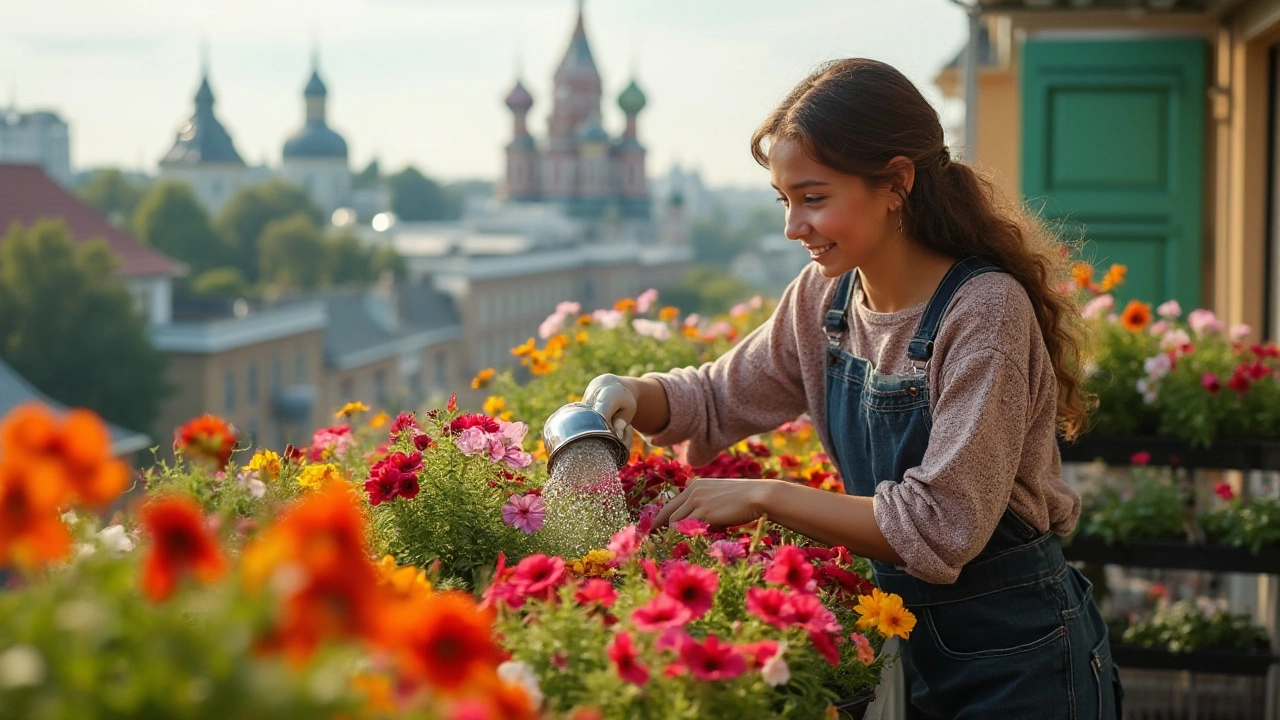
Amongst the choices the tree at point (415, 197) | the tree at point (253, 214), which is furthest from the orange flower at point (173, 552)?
the tree at point (415, 197)

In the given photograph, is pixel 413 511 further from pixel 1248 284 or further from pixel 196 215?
pixel 196 215

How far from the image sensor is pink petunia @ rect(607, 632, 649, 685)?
100 centimetres

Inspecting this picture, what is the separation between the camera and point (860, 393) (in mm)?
1706

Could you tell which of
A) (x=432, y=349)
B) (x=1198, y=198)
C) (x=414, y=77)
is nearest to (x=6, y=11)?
(x=414, y=77)

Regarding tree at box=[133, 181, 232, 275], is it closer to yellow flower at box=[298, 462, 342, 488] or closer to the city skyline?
the city skyline

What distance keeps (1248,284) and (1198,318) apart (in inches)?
48.8

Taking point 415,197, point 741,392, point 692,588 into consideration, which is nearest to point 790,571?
point 692,588

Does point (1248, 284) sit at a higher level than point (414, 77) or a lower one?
lower

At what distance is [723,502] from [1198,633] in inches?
96.4

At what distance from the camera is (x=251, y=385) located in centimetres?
4394

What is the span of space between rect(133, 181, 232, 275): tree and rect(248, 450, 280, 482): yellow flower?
6126 cm

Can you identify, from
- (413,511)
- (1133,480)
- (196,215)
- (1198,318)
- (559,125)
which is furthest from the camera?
(559,125)

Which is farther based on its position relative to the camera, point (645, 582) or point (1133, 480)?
point (1133, 480)

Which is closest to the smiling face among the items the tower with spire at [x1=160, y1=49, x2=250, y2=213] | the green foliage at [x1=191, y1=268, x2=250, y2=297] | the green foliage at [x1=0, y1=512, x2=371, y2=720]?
the green foliage at [x1=0, y1=512, x2=371, y2=720]
